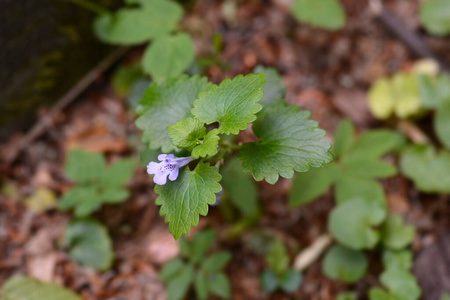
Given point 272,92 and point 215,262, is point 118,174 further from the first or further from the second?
point 272,92

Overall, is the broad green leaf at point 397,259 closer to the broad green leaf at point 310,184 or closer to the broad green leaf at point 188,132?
the broad green leaf at point 310,184

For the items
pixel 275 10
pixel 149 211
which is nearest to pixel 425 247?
pixel 149 211

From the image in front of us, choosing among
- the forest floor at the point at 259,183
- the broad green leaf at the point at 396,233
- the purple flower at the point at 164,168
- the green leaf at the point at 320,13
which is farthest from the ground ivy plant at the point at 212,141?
the green leaf at the point at 320,13

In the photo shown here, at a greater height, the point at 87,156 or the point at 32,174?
the point at 87,156

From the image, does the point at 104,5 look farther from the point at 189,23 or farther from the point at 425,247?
the point at 425,247

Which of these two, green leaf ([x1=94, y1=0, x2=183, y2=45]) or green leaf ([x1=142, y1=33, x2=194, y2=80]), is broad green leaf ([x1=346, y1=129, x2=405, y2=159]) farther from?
green leaf ([x1=94, y1=0, x2=183, y2=45])

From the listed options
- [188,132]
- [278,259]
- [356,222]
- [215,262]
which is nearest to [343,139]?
[356,222]
